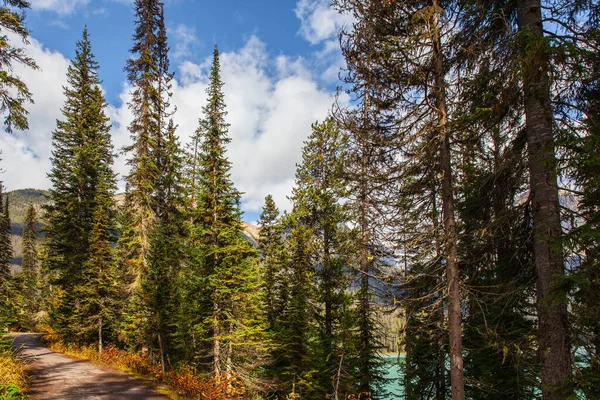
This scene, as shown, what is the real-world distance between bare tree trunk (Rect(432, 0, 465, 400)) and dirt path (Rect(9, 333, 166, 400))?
10.2m

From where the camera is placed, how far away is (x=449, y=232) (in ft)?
19.9

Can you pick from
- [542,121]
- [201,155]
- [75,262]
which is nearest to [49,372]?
[75,262]

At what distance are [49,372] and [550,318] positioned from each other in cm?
1692

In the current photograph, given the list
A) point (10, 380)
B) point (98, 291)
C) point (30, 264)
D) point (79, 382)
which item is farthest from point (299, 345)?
point (30, 264)

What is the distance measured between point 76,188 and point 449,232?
24.3 m

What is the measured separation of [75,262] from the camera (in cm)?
1969

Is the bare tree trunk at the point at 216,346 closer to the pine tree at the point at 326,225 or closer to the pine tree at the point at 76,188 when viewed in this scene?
the pine tree at the point at 326,225

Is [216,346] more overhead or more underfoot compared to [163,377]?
more overhead

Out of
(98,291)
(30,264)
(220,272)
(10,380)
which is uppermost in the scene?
Result: (220,272)

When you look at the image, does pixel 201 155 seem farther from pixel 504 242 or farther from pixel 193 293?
pixel 504 242

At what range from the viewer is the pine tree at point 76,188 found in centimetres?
1866

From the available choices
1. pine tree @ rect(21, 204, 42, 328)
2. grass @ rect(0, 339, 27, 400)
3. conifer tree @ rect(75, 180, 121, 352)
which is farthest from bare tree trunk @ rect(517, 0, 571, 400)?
pine tree @ rect(21, 204, 42, 328)

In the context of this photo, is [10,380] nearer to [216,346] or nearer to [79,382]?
[79,382]

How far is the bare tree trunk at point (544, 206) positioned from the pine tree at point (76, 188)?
21.1 metres
